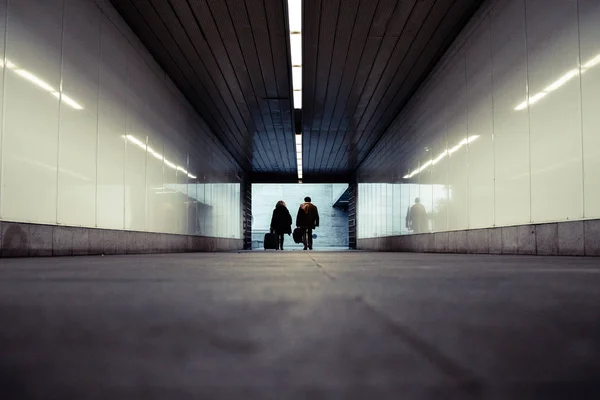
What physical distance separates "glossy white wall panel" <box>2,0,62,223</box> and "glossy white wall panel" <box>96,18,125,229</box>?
4.63ft

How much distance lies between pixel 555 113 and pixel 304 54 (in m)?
5.42

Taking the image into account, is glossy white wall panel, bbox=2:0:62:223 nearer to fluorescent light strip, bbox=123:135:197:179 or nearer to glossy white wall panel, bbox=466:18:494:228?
fluorescent light strip, bbox=123:135:197:179

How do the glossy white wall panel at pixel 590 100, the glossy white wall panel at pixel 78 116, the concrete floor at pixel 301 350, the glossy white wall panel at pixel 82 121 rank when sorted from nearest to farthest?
the concrete floor at pixel 301 350 → the glossy white wall panel at pixel 590 100 → the glossy white wall panel at pixel 82 121 → the glossy white wall panel at pixel 78 116

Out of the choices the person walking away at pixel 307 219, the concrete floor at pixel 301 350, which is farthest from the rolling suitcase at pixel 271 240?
the concrete floor at pixel 301 350

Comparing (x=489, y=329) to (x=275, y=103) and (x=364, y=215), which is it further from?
(x=364, y=215)

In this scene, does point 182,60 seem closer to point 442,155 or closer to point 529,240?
point 442,155

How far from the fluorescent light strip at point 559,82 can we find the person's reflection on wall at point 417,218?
530 centimetres

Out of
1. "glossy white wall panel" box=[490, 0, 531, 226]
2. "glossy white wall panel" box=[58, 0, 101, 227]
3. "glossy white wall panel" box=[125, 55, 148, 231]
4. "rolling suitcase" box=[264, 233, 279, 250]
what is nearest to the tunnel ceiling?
"glossy white wall panel" box=[125, 55, 148, 231]

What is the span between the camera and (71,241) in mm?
6715

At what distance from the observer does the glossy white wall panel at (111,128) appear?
25.6ft

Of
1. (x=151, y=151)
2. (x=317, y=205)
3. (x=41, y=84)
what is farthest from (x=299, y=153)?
(x=317, y=205)

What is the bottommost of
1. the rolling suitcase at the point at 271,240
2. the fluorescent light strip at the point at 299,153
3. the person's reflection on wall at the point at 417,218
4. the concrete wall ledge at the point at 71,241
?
the rolling suitcase at the point at 271,240

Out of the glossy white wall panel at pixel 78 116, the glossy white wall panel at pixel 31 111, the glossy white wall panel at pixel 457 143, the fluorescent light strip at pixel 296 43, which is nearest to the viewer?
the glossy white wall panel at pixel 31 111

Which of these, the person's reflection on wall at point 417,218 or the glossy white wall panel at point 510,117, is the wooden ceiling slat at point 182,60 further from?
the person's reflection on wall at point 417,218
